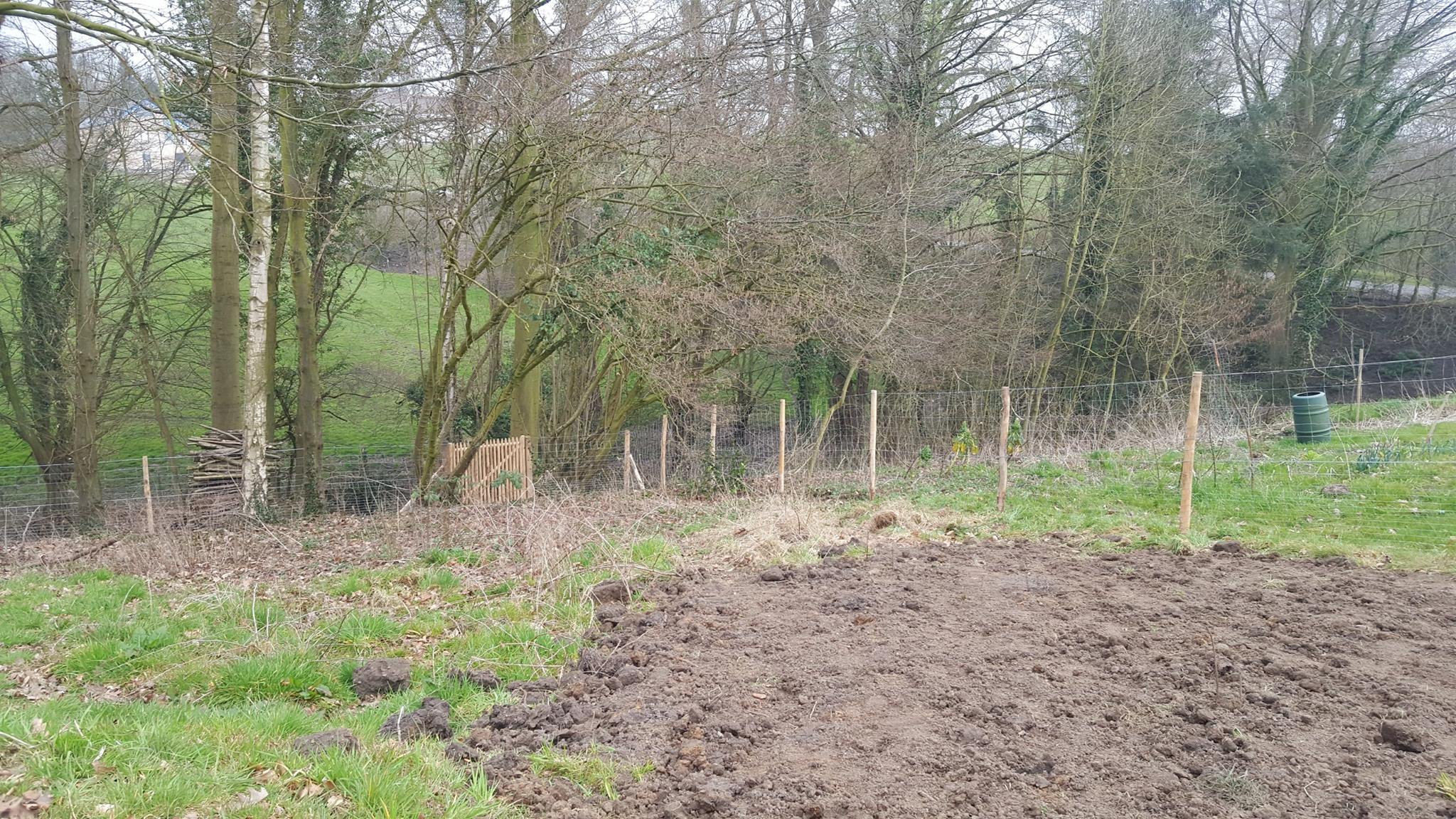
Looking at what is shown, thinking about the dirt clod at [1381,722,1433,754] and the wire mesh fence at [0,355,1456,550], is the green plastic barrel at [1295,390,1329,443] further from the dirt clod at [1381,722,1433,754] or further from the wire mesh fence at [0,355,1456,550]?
the dirt clod at [1381,722,1433,754]

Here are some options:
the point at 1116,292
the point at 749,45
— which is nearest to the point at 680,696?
the point at 749,45

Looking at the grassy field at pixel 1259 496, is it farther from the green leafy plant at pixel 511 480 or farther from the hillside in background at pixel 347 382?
the hillside in background at pixel 347 382

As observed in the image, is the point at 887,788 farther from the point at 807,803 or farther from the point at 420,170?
the point at 420,170

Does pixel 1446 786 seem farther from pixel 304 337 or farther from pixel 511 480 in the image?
pixel 304 337

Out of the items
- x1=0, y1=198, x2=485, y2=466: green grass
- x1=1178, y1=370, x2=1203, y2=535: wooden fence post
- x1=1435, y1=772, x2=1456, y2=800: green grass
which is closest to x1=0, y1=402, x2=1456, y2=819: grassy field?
x1=1178, y1=370, x2=1203, y2=535: wooden fence post

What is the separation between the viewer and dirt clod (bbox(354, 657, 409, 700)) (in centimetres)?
455

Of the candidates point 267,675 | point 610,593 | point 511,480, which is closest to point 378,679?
point 267,675

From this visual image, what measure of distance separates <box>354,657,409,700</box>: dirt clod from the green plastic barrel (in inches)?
514

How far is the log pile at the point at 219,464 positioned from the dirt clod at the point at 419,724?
34.8 feet

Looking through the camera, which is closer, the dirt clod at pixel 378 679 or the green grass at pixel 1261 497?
the dirt clod at pixel 378 679

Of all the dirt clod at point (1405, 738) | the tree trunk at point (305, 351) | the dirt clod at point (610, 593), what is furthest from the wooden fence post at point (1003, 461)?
the tree trunk at point (305, 351)

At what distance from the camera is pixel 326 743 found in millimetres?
3443

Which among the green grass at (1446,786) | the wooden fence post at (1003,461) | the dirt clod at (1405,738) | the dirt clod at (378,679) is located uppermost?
the wooden fence post at (1003,461)

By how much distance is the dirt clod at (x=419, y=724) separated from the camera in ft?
12.4
